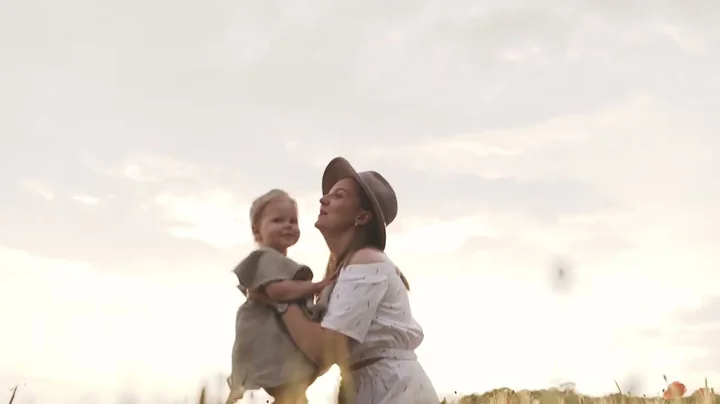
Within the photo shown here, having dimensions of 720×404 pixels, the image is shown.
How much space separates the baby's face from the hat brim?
0.45 metres

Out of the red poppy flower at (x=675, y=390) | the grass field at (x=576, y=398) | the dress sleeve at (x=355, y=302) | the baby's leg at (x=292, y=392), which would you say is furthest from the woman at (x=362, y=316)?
the red poppy flower at (x=675, y=390)

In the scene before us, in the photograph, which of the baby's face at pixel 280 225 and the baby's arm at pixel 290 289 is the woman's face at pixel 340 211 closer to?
the baby's face at pixel 280 225

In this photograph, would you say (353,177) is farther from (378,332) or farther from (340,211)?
(378,332)

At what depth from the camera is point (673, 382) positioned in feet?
25.8

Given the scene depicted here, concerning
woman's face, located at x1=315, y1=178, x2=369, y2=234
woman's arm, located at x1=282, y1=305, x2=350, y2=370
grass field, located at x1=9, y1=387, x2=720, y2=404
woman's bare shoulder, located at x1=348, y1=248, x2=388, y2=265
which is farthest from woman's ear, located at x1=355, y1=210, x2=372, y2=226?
grass field, located at x1=9, y1=387, x2=720, y2=404

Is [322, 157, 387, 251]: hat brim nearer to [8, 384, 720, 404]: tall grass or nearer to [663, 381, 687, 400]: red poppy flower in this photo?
[8, 384, 720, 404]: tall grass

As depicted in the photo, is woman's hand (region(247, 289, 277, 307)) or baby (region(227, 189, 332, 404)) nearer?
baby (region(227, 189, 332, 404))

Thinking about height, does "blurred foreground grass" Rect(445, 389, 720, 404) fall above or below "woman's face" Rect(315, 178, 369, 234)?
below

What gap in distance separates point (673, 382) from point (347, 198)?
166 inches

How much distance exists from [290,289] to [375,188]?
92 centimetres

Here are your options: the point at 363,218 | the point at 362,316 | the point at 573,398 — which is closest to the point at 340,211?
the point at 363,218

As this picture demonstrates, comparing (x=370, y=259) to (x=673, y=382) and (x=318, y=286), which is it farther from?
(x=673, y=382)

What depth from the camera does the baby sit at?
489 cm

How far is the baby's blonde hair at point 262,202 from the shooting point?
5.25m
